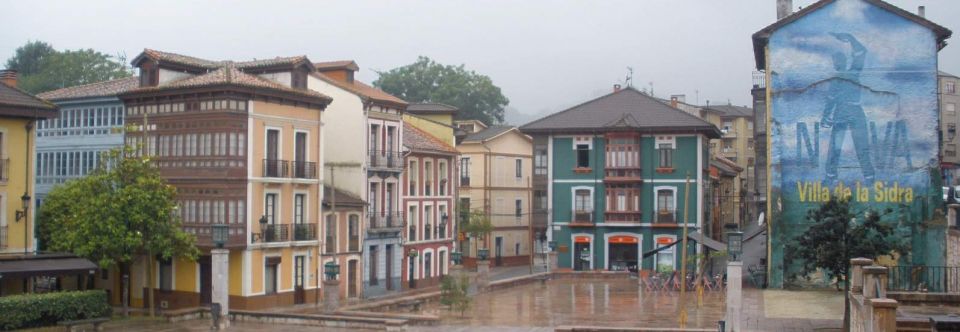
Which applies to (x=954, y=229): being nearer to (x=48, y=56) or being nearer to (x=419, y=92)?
(x=48, y=56)

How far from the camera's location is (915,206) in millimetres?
42562

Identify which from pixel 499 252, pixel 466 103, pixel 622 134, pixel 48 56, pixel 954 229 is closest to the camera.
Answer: pixel 954 229

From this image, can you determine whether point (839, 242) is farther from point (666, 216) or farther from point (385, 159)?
point (666, 216)

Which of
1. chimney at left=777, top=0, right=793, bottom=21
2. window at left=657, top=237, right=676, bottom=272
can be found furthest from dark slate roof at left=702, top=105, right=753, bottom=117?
chimney at left=777, top=0, right=793, bottom=21

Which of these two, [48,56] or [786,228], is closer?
[786,228]

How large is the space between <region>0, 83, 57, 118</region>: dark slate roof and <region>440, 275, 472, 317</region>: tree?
1445 centimetres

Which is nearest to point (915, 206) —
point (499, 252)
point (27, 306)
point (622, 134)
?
point (622, 134)

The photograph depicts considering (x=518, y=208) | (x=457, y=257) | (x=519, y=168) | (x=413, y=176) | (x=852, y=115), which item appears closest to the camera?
(x=852, y=115)

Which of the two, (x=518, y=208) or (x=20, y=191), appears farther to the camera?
(x=518, y=208)

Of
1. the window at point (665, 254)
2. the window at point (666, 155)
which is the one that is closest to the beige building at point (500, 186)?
the window at point (665, 254)

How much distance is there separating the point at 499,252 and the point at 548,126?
11.9 meters

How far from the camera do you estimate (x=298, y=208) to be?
40.4m

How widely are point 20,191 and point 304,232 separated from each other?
1057cm

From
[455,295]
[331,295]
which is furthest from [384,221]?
[455,295]
